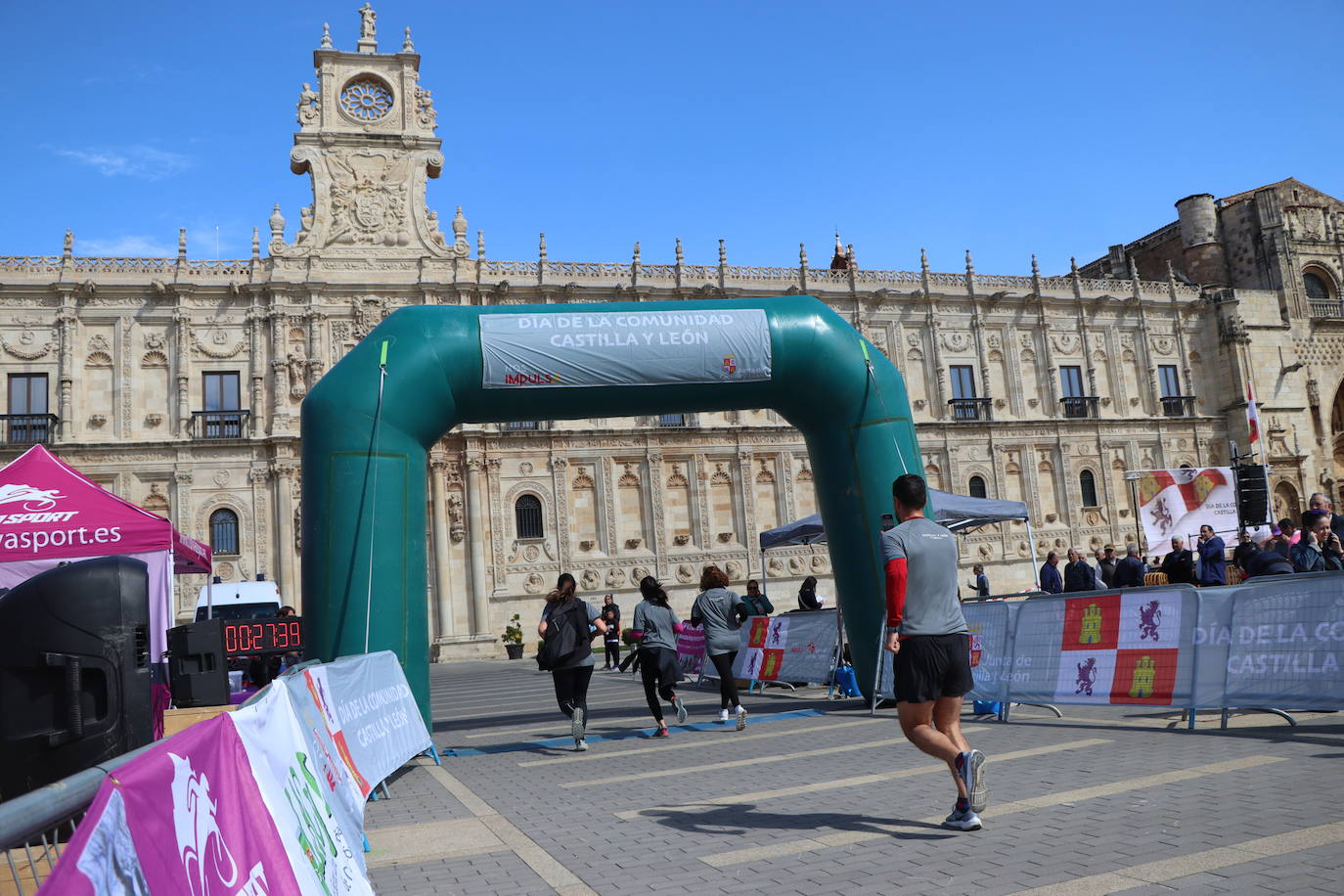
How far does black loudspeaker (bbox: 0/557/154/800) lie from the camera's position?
4.25 meters

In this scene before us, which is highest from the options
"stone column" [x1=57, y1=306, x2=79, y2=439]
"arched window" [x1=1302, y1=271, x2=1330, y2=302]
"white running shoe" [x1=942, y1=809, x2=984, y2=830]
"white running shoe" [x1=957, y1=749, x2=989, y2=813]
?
"arched window" [x1=1302, y1=271, x2=1330, y2=302]

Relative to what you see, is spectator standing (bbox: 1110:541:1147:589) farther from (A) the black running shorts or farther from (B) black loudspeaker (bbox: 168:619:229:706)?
(B) black loudspeaker (bbox: 168:619:229:706)

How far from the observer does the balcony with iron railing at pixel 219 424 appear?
30.7 m

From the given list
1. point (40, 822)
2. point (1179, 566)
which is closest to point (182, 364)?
point (1179, 566)

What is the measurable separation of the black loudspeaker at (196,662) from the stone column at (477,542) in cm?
2454

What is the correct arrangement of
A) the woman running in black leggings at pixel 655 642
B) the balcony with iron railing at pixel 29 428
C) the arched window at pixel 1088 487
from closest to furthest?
the woman running in black leggings at pixel 655 642, the balcony with iron railing at pixel 29 428, the arched window at pixel 1088 487

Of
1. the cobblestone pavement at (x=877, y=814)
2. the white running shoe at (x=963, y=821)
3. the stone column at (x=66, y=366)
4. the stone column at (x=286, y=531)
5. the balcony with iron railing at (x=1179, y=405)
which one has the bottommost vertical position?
the cobblestone pavement at (x=877, y=814)

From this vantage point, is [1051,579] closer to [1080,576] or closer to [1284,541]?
[1080,576]

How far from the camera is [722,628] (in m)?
11.3

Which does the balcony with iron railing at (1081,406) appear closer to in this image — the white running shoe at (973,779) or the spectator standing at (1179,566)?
the spectator standing at (1179,566)

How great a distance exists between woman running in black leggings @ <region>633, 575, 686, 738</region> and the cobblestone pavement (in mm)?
610

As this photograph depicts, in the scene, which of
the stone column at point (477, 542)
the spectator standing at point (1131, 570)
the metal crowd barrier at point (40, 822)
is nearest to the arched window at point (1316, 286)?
the spectator standing at point (1131, 570)

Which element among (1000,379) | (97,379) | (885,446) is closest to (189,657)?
(885,446)

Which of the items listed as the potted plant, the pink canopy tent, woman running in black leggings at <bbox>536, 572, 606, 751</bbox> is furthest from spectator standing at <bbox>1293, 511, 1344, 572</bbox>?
the potted plant
